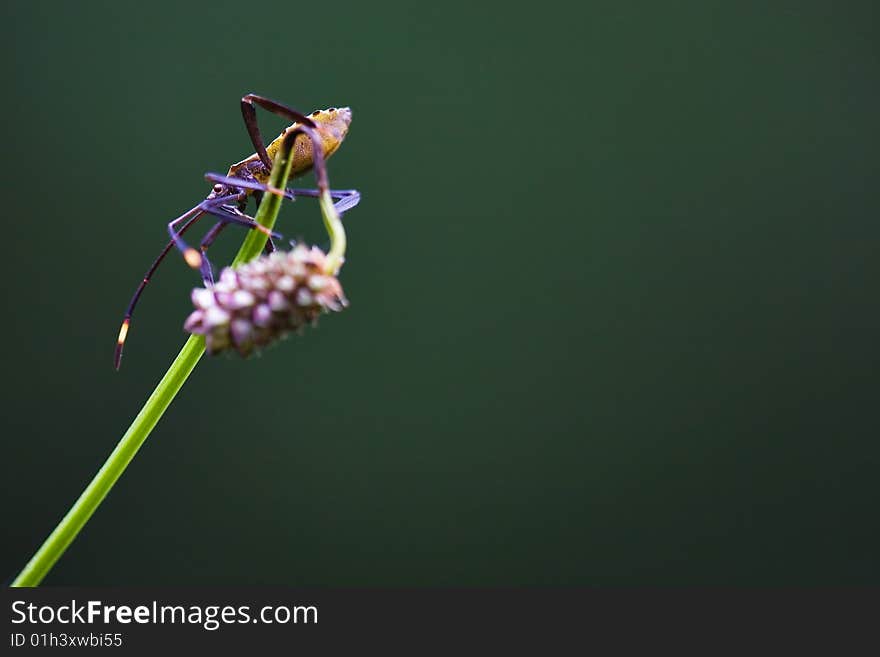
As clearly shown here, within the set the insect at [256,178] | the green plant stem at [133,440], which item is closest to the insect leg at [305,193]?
the insect at [256,178]

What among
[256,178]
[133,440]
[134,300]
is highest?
[256,178]

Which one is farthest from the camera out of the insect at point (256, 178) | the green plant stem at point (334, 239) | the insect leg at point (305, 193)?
the insect leg at point (305, 193)

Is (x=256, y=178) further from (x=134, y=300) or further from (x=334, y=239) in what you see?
(x=334, y=239)

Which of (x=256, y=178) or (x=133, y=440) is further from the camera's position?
(x=256, y=178)

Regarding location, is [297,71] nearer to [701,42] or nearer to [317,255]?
[701,42]

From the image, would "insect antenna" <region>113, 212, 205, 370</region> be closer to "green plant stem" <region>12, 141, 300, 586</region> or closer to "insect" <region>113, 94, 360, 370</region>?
"insect" <region>113, 94, 360, 370</region>

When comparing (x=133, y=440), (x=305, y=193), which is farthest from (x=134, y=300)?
(x=133, y=440)

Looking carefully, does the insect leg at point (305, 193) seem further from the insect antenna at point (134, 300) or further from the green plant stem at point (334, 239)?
the green plant stem at point (334, 239)

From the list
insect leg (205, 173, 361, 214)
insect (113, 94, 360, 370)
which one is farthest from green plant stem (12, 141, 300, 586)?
insect leg (205, 173, 361, 214)
